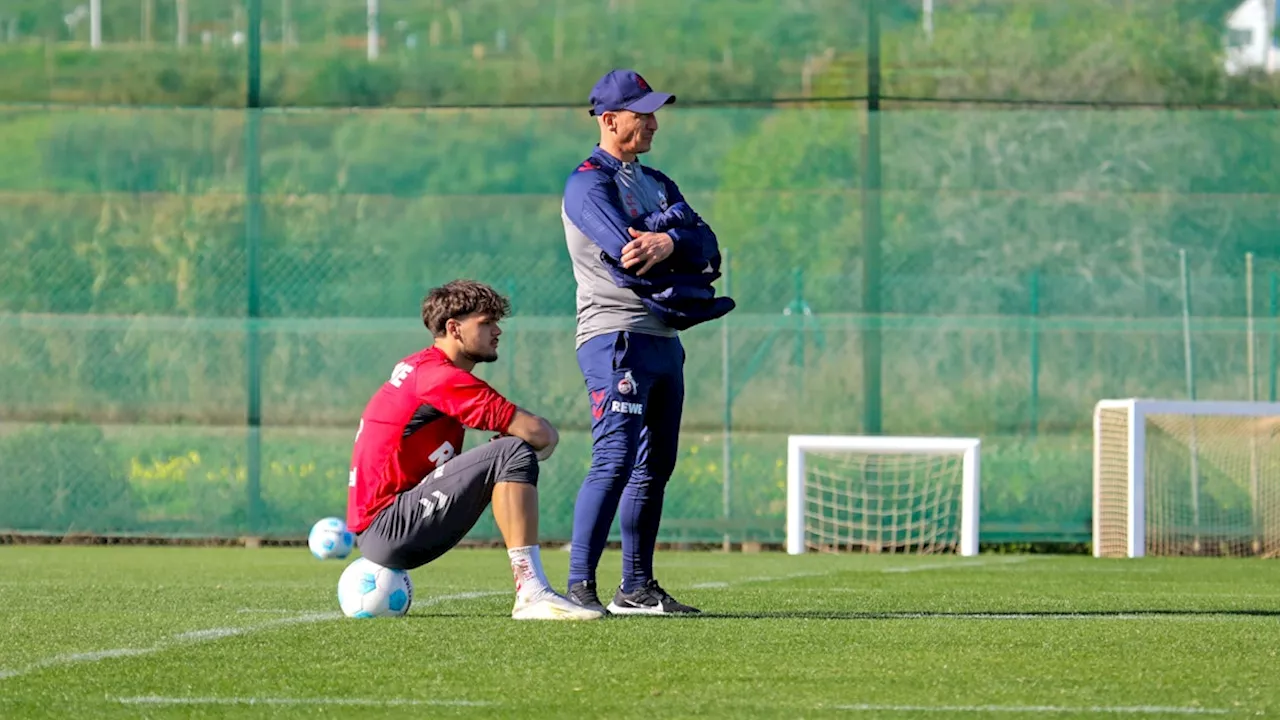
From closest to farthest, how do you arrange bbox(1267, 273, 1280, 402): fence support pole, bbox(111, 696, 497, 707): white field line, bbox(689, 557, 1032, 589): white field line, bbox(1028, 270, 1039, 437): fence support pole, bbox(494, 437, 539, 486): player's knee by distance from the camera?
bbox(111, 696, 497, 707): white field line < bbox(494, 437, 539, 486): player's knee < bbox(689, 557, 1032, 589): white field line < bbox(1267, 273, 1280, 402): fence support pole < bbox(1028, 270, 1039, 437): fence support pole

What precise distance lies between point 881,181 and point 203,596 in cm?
681

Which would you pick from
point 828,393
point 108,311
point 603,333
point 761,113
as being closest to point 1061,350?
point 828,393

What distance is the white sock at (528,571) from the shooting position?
20.2 ft

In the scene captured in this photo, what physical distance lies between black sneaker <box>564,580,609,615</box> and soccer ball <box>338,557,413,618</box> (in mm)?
528

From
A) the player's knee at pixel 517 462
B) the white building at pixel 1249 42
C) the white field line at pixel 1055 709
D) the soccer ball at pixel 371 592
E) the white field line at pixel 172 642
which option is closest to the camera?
the white field line at pixel 1055 709

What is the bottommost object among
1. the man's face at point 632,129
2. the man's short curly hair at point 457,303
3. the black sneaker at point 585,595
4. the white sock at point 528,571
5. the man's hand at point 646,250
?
the black sneaker at point 585,595

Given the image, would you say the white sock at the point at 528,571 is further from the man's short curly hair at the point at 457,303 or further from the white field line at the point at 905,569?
the white field line at the point at 905,569

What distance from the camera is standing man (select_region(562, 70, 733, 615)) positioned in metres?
6.39

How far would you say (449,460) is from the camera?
632cm

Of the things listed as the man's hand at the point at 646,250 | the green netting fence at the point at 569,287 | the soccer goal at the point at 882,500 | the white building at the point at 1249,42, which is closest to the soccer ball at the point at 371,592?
the man's hand at the point at 646,250

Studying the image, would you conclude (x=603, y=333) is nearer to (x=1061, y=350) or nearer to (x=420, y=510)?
(x=420, y=510)

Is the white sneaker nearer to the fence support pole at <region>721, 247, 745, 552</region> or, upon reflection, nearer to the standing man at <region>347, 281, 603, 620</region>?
the standing man at <region>347, 281, 603, 620</region>

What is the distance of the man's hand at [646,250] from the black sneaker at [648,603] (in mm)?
1040

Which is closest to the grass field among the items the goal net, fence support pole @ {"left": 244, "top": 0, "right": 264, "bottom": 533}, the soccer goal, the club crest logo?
the club crest logo
